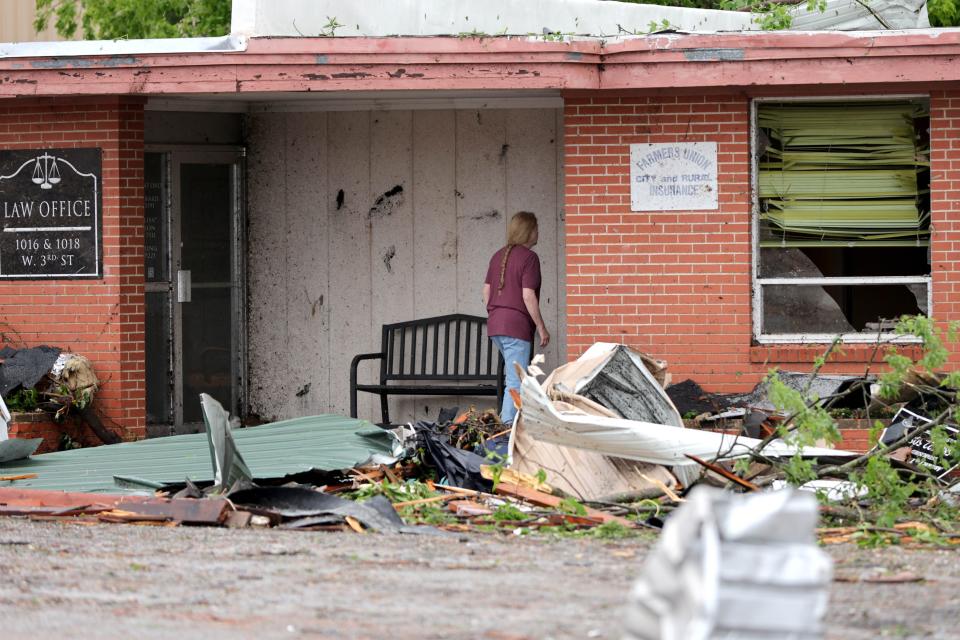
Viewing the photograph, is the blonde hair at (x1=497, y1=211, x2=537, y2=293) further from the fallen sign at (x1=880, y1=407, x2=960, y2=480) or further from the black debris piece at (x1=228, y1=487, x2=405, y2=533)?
the black debris piece at (x1=228, y1=487, x2=405, y2=533)

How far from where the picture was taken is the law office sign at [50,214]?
11.4 metres

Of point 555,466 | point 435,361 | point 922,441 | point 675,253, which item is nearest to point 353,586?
point 555,466

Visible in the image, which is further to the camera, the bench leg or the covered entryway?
the covered entryway

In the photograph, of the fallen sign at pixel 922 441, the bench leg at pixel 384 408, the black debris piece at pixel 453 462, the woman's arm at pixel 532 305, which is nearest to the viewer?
the fallen sign at pixel 922 441

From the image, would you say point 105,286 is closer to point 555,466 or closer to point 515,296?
point 515,296

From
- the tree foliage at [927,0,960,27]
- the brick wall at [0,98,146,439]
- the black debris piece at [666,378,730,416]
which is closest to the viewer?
the black debris piece at [666,378,730,416]

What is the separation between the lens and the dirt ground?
494cm

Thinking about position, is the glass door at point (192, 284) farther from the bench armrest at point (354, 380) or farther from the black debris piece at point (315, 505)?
the black debris piece at point (315, 505)

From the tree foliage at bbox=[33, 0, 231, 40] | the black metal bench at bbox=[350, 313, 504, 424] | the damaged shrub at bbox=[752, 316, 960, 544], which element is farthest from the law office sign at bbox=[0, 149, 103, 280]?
the tree foliage at bbox=[33, 0, 231, 40]

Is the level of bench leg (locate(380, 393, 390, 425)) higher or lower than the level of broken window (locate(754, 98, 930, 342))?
lower

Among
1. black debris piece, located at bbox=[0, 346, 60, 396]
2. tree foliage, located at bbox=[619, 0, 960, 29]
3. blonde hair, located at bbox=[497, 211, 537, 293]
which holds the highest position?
tree foliage, located at bbox=[619, 0, 960, 29]

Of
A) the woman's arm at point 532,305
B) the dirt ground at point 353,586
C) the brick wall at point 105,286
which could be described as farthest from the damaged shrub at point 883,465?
the brick wall at point 105,286

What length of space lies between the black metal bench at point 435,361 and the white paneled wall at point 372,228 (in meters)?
0.18

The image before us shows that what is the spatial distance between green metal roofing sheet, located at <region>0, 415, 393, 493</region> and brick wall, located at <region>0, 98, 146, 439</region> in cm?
86
